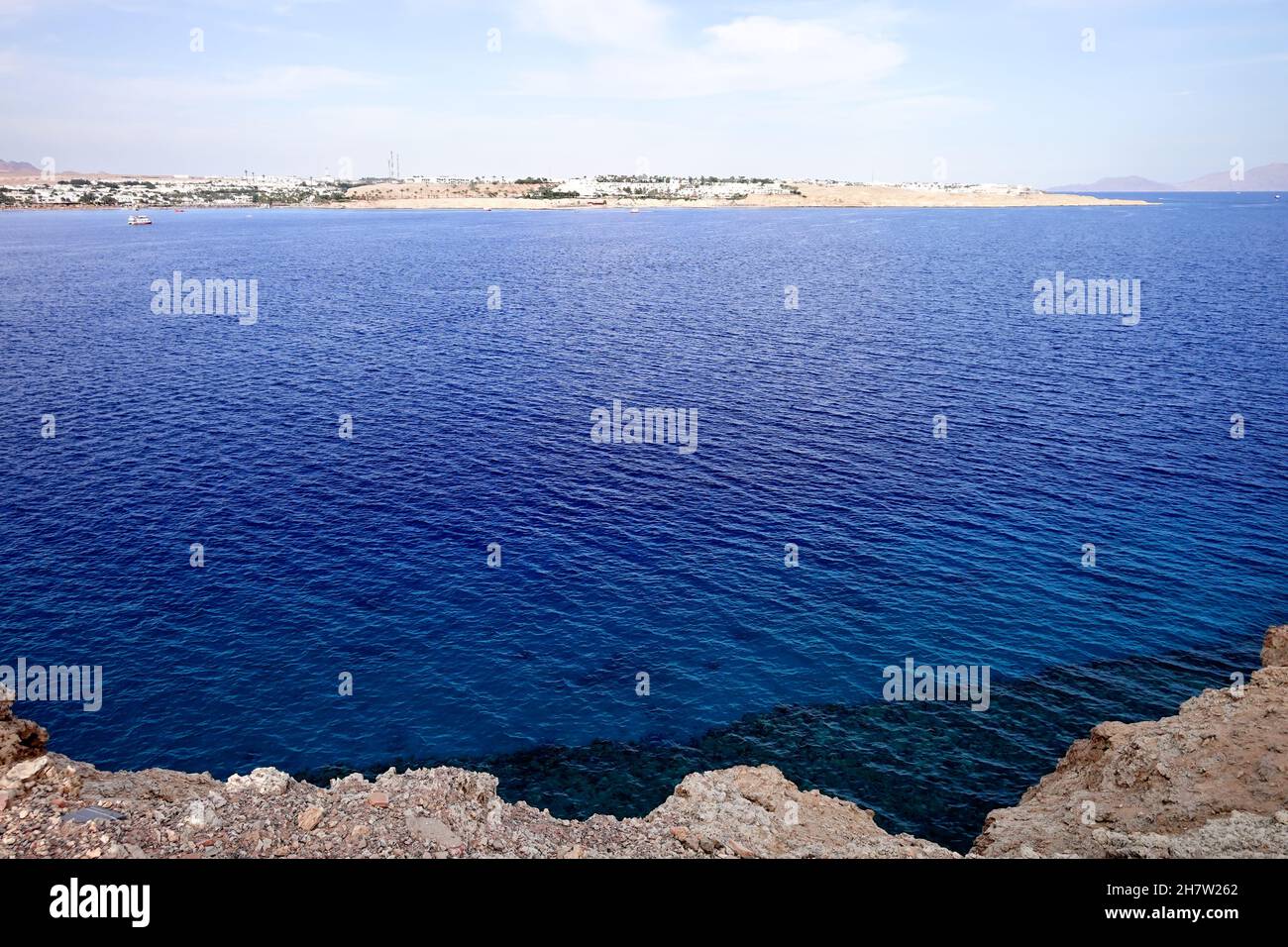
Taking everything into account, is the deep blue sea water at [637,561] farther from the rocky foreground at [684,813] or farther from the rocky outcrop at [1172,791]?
the rocky foreground at [684,813]

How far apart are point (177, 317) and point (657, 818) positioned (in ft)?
531

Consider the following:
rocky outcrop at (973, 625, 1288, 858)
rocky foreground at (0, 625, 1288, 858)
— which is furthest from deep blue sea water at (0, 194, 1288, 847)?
rocky foreground at (0, 625, 1288, 858)

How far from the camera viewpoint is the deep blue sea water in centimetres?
4906

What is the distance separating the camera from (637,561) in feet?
221

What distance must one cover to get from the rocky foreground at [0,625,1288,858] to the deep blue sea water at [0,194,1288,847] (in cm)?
490

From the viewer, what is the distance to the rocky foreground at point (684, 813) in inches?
1259

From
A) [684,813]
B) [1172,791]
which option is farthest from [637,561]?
[1172,791]

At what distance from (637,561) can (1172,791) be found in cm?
4032

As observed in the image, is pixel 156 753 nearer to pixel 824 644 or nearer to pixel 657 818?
pixel 657 818

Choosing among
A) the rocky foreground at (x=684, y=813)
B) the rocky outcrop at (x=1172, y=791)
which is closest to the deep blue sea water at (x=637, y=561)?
the rocky outcrop at (x=1172, y=791)

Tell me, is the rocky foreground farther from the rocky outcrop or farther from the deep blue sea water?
the deep blue sea water

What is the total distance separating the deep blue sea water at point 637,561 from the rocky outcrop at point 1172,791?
417 cm
